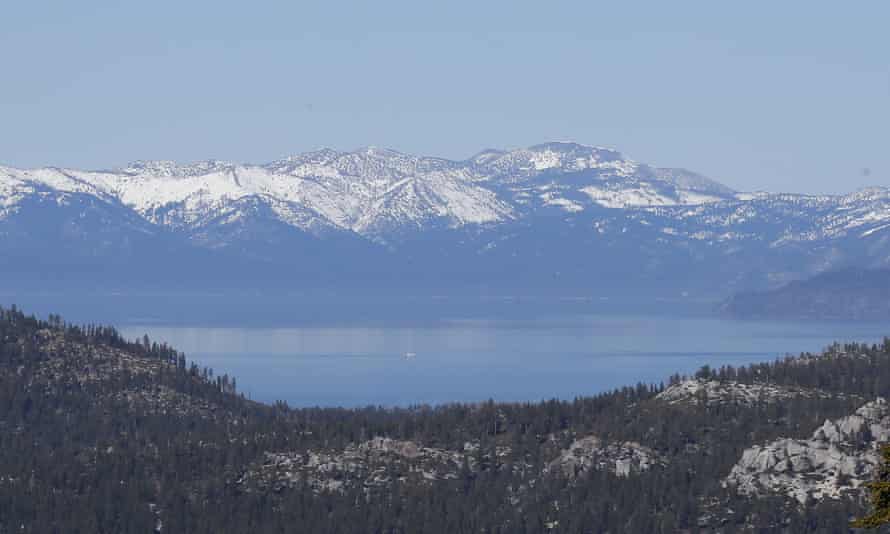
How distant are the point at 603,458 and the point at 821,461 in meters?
22.7

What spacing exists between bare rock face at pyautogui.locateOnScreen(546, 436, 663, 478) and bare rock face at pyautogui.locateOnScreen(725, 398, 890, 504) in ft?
35.1

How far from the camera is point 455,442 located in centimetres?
19688

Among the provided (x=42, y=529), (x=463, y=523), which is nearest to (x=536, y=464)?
(x=463, y=523)

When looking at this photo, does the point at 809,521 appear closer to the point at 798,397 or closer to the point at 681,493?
the point at 681,493

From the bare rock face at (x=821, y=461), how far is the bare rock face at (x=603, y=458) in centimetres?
1070

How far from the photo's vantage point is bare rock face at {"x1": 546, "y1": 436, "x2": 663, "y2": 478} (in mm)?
181500

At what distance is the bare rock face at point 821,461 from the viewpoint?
6590 inches

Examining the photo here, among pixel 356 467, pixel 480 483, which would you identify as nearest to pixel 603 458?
pixel 480 483

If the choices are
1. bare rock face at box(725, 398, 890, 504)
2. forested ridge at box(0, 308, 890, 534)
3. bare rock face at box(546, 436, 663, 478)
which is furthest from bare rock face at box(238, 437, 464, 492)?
bare rock face at box(725, 398, 890, 504)

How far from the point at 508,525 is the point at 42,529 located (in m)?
43.6

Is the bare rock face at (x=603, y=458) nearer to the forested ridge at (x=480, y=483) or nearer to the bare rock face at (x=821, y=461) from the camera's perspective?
the forested ridge at (x=480, y=483)

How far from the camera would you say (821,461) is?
562 feet

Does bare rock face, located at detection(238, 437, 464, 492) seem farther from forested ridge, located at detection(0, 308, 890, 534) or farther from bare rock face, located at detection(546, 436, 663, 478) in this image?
bare rock face, located at detection(546, 436, 663, 478)

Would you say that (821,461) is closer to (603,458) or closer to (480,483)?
(603,458)
